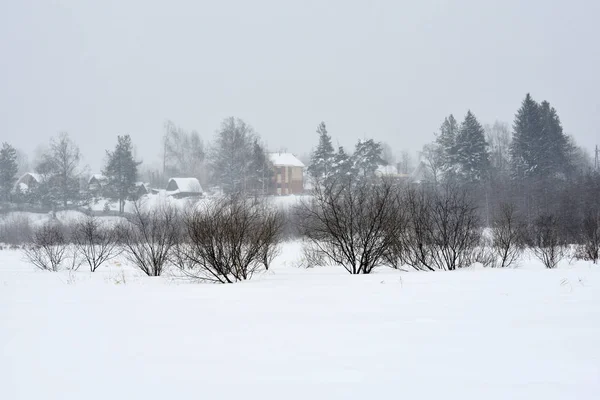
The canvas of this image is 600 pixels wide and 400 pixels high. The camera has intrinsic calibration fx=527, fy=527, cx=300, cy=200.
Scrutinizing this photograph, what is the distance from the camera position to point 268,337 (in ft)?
22.8

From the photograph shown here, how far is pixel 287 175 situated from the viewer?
74562 millimetres

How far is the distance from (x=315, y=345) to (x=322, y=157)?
175 feet

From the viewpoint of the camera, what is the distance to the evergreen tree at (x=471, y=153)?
51969mm

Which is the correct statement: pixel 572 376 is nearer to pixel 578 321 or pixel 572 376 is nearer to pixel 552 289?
pixel 578 321

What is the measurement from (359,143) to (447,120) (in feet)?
37.3

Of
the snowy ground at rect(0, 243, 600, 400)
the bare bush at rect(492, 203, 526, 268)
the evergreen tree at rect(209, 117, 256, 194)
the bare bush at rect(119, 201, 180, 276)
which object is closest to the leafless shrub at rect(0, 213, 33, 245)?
the evergreen tree at rect(209, 117, 256, 194)

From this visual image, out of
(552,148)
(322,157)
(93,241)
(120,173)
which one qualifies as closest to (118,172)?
(120,173)

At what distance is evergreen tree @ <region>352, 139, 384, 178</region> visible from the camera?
191ft

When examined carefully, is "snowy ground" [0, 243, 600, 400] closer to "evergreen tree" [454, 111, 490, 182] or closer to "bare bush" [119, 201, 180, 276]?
"bare bush" [119, 201, 180, 276]

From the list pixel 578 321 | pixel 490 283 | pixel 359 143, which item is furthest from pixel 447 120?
pixel 578 321

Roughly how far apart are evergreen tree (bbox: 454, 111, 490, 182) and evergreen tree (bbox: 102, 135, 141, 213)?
115 ft

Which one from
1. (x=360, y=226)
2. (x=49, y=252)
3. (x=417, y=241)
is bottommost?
(x=49, y=252)

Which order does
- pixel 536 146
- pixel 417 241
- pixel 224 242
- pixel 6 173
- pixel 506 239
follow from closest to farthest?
1. pixel 224 242
2. pixel 417 241
3. pixel 506 239
4. pixel 536 146
5. pixel 6 173

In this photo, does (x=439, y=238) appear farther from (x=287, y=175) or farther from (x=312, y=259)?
(x=287, y=175)
